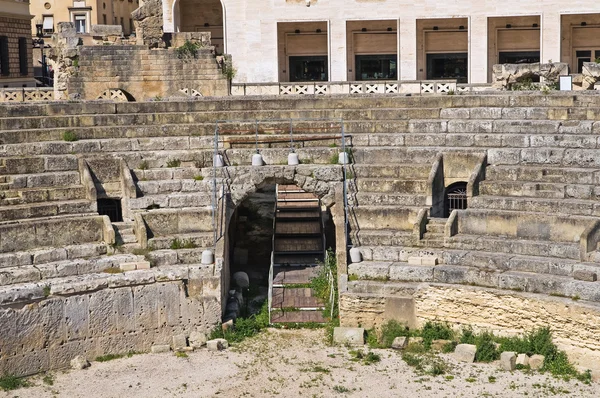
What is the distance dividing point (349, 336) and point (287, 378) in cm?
216

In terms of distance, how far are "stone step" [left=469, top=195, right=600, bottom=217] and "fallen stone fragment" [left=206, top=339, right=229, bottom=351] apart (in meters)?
6.25

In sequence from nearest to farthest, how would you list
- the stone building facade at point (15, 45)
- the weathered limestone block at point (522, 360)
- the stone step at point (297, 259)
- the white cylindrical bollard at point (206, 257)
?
the weathered limestone block at point (522, 360) < the white cylindrical bollard at point (206, 257) < the stone step at point (297, 259) < the stone building facade at point (15, 45)

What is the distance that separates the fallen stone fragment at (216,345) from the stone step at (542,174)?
7161 millimetres

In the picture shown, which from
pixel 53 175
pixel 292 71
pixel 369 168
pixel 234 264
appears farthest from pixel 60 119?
pixel 292 71

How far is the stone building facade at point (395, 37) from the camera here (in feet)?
124

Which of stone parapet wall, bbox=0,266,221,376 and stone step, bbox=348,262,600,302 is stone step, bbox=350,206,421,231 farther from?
stone parapet wall, bbox=0,266,221,376

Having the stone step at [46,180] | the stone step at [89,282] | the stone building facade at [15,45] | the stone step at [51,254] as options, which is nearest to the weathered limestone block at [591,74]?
the stone step at [89,282]

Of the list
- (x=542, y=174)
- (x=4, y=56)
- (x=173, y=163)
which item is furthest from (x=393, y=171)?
(x=4, y=56)

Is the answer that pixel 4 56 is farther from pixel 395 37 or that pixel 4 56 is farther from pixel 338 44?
pixel 395 37

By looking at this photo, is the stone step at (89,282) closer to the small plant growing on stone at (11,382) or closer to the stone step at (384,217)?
the small plant growing on stone at (11,382)

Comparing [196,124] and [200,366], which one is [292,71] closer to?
[196,124]

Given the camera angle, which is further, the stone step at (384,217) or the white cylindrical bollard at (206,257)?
the stone step at (384,217)

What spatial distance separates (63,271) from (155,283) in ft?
6.01

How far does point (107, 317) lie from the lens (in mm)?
20984
